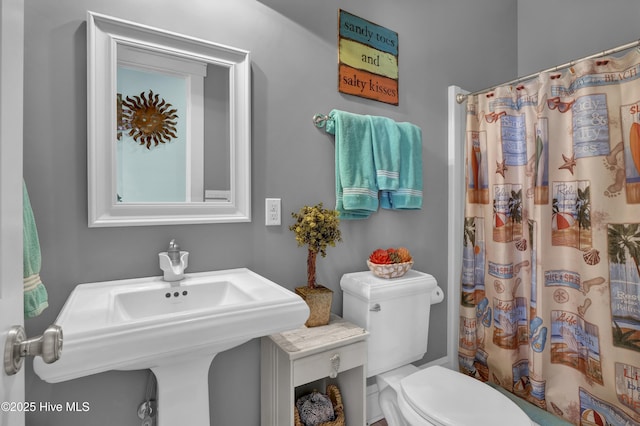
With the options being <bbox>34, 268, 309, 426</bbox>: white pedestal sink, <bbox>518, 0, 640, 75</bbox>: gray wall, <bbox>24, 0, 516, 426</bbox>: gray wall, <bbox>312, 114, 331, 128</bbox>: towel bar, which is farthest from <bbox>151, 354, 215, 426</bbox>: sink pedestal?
<bbox>518, 0, 640, 75</bbox>: gray wall

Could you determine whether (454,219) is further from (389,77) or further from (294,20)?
(294,20)

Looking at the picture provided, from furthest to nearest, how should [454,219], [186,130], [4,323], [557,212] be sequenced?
[454,219] → [557,212] → [186,130] → [4,323]

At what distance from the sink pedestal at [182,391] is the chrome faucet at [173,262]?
315 millimetres

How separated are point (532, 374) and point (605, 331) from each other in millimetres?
419

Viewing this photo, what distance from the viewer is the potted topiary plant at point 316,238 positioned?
55.6 inches

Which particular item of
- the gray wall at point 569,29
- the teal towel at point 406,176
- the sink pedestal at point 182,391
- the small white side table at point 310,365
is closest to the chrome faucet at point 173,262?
the sink pedestal at point 182,391

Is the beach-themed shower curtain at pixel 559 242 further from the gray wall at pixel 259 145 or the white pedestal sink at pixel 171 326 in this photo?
the white pedestal sink at pixel 171 326

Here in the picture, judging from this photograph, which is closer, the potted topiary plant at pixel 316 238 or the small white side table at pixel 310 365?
the small white side table at pixel 310 365

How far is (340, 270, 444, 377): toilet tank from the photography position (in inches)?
59.8

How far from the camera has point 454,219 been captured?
2098 mm

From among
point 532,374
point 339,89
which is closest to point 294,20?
point 339,89

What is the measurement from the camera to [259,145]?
4.78 ft

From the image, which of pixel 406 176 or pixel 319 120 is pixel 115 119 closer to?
pixel 319 120

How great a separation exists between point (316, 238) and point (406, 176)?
649 millimetres
